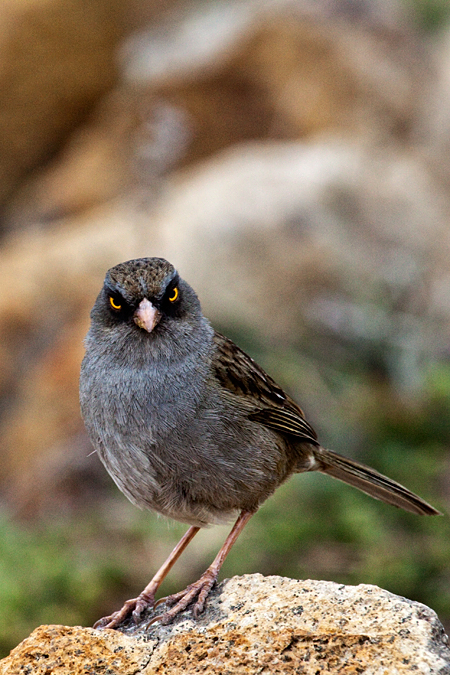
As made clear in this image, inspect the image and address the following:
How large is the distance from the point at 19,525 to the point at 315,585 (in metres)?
5.15

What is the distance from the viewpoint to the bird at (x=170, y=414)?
3.89 m

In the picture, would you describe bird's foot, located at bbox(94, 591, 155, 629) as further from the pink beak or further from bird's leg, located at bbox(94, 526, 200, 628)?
the pink beak

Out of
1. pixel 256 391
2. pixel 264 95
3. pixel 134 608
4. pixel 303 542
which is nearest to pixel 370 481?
pixel 256 391

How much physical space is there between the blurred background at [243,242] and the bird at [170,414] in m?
2.46

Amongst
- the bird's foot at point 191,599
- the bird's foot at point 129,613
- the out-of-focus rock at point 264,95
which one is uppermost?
the out-of-focus rock at point 264,95

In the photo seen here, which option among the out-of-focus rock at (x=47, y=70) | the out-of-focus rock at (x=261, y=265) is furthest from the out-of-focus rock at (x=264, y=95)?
the out-of-focus rock at (x=261, y=265)

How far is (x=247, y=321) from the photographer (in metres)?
9.41

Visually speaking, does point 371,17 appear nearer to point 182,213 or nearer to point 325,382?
point 182,213

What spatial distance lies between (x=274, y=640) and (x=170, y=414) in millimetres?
1175

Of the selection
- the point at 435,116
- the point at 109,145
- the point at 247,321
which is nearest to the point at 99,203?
the point at 109,145

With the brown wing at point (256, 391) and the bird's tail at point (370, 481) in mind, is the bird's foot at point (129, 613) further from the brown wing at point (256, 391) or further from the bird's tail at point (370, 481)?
the bird's tail at point (370, 481)

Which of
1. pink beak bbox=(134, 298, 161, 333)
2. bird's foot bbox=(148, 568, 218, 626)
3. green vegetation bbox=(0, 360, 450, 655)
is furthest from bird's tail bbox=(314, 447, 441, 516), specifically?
green vegetation bbox=(0, 360, 450, 655)

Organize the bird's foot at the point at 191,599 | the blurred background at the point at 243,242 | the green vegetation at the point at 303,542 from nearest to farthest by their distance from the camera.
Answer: the bird's foot at the point at 191,599, the green vegetation at the point at 303,542, the blurred background at the point at 243,242

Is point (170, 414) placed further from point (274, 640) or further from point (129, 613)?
point (274, 640)
